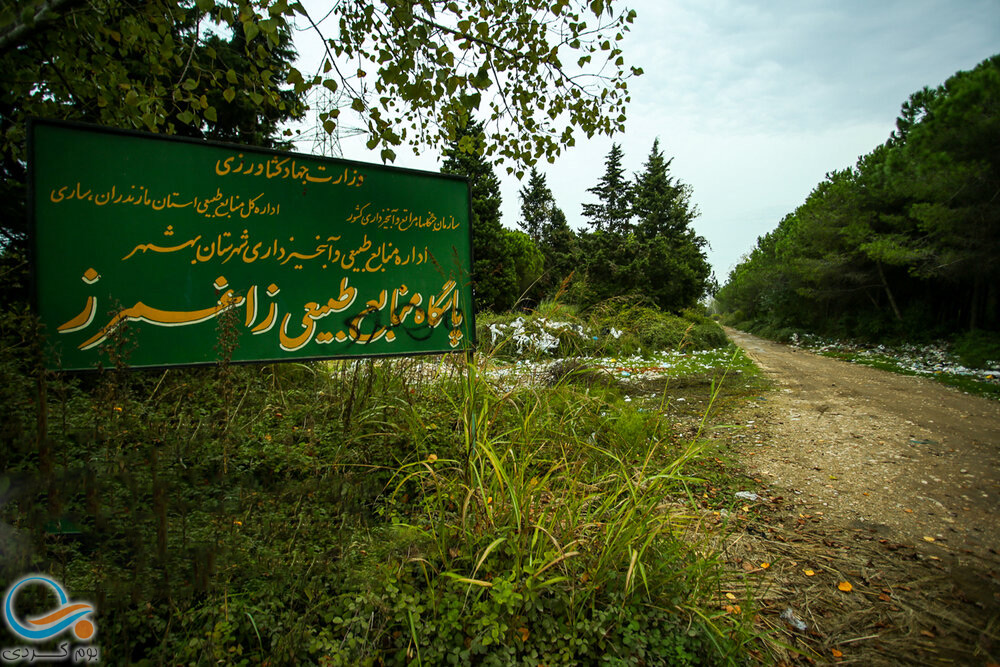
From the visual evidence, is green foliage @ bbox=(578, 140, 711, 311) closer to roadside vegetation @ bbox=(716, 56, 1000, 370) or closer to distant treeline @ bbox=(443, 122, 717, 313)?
distant treeline @ bbox=(443, 122, 717, 313)

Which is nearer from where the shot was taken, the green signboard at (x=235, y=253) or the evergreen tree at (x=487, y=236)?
the green signboard at (x=235, y=253)

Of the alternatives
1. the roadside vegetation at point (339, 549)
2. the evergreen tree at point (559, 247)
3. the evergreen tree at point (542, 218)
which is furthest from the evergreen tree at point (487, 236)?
the roadside vegetation at point (339, 549)

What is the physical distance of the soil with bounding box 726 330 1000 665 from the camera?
1834 millimetres

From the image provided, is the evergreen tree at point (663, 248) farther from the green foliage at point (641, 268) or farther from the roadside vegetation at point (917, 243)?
the roadside vegetation at point (917, 243)

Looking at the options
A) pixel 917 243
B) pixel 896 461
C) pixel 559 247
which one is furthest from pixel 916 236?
pixel 559 247

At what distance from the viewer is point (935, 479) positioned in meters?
3.41

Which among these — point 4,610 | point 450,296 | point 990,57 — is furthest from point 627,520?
point 990,57

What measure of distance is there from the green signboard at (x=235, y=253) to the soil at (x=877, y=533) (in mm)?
2147

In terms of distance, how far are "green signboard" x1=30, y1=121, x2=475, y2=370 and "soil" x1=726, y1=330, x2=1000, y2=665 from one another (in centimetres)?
215

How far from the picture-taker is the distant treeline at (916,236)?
9461mm

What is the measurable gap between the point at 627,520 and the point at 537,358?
1879 millimetres

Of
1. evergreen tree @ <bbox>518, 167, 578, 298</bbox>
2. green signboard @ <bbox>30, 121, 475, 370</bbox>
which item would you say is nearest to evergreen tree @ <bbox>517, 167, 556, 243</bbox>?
evergreen tree @ <bbox>518, 167, 578, 298</bbox>

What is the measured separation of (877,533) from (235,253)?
403 centimetres

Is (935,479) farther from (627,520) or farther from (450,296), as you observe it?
(450,296)
